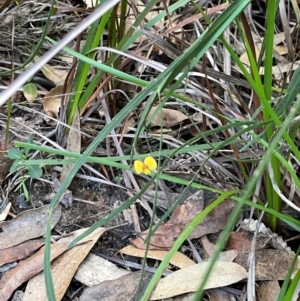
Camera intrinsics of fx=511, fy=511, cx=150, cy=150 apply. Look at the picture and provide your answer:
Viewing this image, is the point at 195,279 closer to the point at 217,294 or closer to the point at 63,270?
the point at 217,294

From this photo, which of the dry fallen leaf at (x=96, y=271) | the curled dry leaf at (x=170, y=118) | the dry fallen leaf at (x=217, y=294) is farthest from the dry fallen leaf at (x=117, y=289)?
the curled dry leaf at (x=170, y=118)

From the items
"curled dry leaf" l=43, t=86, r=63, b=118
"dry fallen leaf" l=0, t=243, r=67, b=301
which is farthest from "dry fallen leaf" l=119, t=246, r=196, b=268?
"curled dry leaf" l=43, t=86, r=63, b=118

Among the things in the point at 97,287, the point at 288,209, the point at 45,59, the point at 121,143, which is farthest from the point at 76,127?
the point at 45,59

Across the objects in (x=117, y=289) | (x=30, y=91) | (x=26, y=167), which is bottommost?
(x=117, y=289)

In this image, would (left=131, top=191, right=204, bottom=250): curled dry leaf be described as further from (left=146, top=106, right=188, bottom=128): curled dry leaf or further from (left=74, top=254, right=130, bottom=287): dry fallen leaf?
(left=146, top=106, right=188, bottom=128): curled dry leaf

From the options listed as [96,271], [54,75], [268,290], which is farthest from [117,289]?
[54,75]

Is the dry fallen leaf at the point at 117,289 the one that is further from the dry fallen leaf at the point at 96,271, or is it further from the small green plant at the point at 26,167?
the small green plant at the point at 26,167
